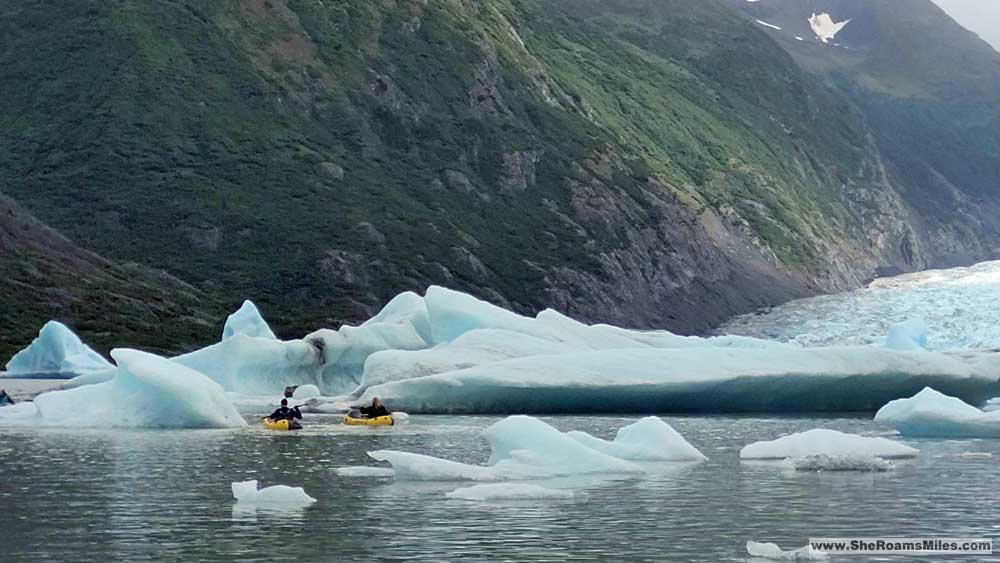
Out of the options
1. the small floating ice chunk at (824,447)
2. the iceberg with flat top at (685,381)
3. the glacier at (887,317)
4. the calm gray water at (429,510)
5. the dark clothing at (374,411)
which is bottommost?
the calm gray water at (429,510)

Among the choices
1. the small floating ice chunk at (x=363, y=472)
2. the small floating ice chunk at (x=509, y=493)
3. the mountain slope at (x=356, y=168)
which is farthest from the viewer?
the mountain slope at (x=356, y=168)

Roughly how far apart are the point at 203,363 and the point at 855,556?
3933 cm

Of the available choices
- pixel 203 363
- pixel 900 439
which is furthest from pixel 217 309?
pixel 900 439

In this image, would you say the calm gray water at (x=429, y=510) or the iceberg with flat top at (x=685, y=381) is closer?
the calm gray water at (x=429, y=510)

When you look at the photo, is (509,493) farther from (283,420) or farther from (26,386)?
(26,386)

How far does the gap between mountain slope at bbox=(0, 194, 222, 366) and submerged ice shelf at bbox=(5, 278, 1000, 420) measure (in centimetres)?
3145

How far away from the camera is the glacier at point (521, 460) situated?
26.7m

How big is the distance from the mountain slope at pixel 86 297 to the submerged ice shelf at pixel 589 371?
3145 centimetres

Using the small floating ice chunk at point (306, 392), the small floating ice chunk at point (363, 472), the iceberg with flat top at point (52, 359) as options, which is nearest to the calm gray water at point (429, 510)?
the small floating ice chunk at point (363, 472)

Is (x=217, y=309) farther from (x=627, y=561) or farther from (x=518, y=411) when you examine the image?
(x=627, y=561)

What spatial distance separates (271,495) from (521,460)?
5.07m

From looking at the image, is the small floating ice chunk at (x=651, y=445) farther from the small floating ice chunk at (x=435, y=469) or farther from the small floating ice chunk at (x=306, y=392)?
the small floating ice chunk at (x=306, y=392)

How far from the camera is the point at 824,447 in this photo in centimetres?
3039

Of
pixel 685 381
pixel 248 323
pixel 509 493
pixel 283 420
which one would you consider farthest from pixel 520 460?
pixel 248 323
